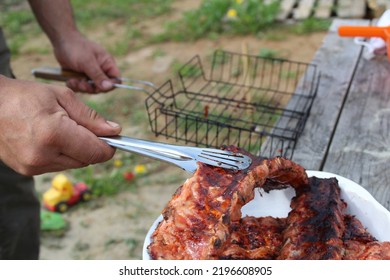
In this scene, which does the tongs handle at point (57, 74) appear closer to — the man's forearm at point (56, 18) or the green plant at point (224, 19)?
the man's forearm at point (56, 18)

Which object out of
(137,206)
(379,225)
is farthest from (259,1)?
(379,225)

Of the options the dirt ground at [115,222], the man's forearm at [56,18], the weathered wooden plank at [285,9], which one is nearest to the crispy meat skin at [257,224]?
the man's forearm at [56,18]

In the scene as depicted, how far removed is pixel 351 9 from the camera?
5.96 metres

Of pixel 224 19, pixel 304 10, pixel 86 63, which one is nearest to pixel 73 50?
pixel 86 63

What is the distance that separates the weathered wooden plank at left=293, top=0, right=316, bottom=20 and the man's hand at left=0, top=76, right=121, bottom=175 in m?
5.28

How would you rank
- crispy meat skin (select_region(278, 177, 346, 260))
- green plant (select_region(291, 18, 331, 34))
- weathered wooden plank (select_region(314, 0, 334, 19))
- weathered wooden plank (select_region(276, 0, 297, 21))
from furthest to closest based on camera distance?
weathered wooden plank (select_region(276, 0, 297, 21)) < weathered wooden plank (select_region(314, 0, 334, 19)) < green plant (select_region(291, 18, 331, 34)) < crispy meat skin (select_region(278, 177, 346, 260))

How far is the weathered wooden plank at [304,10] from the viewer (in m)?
6.34

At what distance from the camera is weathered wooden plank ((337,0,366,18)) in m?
5.85

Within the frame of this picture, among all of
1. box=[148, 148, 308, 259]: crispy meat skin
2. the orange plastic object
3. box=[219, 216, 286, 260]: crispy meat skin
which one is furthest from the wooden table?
box=[148, 148, 308, 259]: crispy meat skin

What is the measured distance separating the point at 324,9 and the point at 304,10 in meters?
0.26

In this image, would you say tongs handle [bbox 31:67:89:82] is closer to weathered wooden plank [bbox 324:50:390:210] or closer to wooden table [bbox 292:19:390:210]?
wooden table [bbox 292:19:390:210]

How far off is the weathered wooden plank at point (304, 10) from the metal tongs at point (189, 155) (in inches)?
209

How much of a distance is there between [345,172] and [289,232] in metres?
0.67
